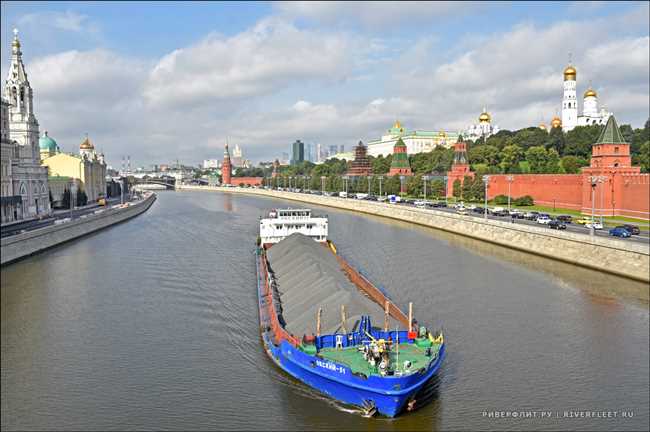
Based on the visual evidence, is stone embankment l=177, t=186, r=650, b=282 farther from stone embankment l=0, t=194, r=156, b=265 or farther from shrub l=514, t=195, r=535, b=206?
stone embankment l=0, t=194, r=156, b=265

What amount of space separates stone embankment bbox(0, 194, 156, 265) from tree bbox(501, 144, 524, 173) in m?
59.7

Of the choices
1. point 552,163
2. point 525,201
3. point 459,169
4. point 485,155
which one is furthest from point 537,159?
point 525,201

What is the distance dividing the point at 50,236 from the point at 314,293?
104 feet

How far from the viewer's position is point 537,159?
91.1m

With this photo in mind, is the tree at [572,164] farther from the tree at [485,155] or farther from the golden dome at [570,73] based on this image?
the golden dome at [570,73]

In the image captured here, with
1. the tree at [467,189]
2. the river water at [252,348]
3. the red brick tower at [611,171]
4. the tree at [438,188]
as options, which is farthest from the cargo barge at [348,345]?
the tree at [438,188]

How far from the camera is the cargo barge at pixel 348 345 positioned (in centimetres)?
1614

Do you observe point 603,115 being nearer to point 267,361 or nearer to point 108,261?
point 108,261

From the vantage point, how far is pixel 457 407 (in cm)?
1700

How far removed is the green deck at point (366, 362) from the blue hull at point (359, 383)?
0.87 ft

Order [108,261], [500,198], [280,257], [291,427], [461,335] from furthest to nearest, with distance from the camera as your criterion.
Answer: [500,198]
[108,261]
[280,257]
[461,335]
[291,427]

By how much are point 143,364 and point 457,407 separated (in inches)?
416

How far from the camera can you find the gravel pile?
1977cm

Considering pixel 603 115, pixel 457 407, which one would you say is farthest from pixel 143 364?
pixel 603 115
